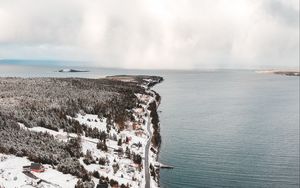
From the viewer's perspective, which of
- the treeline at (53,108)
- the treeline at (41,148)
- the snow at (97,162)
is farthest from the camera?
the treeline at (53,108)

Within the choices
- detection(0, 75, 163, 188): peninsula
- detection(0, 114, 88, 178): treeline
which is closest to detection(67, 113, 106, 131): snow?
detection(0, 75, 163, 188): peninsula

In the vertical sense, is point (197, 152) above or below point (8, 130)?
below

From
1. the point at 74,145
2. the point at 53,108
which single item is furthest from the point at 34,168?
the point at 53,108

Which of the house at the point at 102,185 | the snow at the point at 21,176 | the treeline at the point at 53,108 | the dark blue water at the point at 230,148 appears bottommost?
the dark blue water at the point at 230,148

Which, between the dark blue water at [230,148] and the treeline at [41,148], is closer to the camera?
the treeline at [41,148]

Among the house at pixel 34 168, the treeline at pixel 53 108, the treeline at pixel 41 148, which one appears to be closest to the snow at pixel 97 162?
the house at pixel 34 168

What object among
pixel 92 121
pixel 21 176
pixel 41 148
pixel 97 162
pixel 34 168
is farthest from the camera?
pixel 92 121

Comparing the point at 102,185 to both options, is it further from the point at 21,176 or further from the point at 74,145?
the point at 74,145

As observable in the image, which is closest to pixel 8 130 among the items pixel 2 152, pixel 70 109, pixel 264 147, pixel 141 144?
pixel 2 152

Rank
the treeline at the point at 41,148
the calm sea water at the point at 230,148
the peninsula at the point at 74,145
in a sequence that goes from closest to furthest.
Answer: the peninsula at the point at 74,145 < the treeline at the point at 41,148 < the calm sea water at the point at 230,148

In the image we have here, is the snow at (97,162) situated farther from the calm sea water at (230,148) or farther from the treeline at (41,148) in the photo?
the calm sea water at (230,148)

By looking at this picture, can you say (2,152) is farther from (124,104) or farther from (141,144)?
(124,104)
